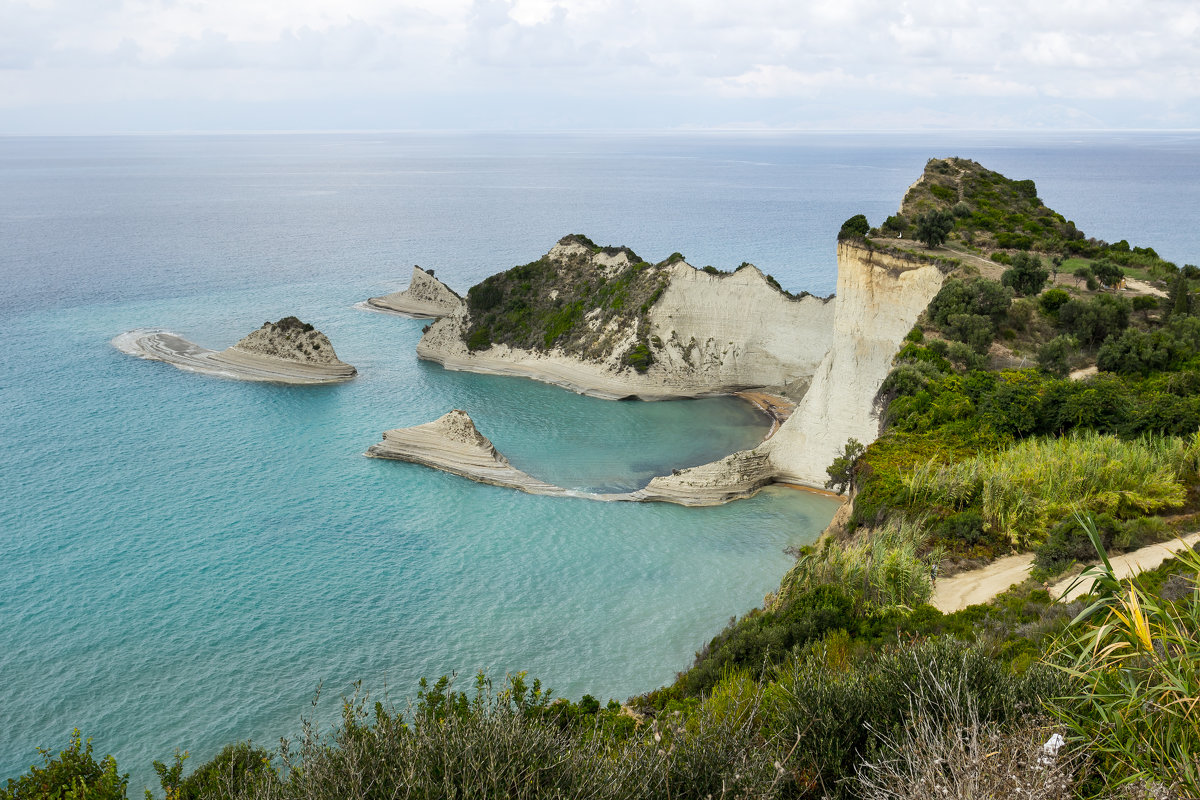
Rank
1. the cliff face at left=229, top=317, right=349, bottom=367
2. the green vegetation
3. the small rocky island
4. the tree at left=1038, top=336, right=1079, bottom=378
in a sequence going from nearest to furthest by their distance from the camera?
the tree at left=1038, top=336, right=1079, bottom=378
the green vegetation
the small rocky island
the cliff face at left=229, top=317, right=349, bottom=367

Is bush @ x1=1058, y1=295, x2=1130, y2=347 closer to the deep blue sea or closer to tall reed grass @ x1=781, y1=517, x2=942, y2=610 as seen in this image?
the deep blue sea

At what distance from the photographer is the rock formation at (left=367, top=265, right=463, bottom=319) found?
2685 inches

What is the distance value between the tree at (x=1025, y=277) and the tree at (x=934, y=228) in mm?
6985

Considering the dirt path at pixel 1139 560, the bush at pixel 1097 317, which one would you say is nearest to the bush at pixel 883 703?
the dirt path at pixel 1139 560

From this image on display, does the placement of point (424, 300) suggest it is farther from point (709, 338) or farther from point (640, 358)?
point (709, 338)

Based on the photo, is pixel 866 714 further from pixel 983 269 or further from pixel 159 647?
pixel 983 269

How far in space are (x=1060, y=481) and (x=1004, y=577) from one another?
361 centimetres

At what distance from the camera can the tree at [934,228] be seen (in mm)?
41125

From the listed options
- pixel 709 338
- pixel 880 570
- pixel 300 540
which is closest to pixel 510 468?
pixel 300 540

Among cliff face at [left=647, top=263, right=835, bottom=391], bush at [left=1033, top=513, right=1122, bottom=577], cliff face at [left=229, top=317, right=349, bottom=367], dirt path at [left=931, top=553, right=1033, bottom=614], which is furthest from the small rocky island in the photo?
bush at [left=1033, top=513, right=1122, bottom=577]

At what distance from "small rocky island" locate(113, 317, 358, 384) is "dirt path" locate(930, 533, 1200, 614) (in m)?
40.4

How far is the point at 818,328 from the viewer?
45.8 meters

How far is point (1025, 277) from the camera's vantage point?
34562 millimetres

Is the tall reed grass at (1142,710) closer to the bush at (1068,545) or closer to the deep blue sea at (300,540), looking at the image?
the bush at (1068,545)
